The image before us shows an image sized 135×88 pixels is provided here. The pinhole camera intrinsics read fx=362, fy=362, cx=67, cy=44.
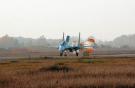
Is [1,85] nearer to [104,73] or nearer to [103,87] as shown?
[103,87]

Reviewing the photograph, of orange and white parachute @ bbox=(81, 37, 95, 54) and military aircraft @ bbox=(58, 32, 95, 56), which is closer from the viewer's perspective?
military aircraft @ bbox=(58, 32, 95, 56)

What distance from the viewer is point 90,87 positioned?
81.7 feet

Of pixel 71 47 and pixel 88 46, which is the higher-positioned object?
pixel 88 46

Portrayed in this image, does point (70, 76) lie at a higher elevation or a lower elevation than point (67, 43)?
lower

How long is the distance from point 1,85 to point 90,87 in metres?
6.21

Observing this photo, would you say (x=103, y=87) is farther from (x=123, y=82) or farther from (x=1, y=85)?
(x=1, y=85)

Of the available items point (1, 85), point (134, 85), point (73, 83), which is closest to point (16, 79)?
point (1, 85)

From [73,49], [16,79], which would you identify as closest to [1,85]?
[16,79]

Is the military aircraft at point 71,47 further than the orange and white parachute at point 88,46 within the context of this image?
No

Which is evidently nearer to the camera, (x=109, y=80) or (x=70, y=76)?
(x=109, y=80)

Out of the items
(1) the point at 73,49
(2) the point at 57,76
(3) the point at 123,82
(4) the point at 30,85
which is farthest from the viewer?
(1) the point at 73,49

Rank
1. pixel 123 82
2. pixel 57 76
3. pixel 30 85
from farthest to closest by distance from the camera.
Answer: pixel 57 76, pixel 123 82, pixel 30 85

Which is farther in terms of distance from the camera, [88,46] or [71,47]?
[88,46]

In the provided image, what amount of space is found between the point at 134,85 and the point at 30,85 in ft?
23.8
